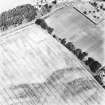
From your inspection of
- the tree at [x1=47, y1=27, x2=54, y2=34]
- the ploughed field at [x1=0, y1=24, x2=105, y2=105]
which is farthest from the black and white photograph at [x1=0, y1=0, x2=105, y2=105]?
the tree at [x1=47, y1=27, x2=54, y2=34]

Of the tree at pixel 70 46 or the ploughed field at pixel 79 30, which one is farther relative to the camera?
the ploughed field at pixel 79 30

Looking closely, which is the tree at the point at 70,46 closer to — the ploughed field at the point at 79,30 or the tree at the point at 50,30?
the ploughed field at the point at 79,30

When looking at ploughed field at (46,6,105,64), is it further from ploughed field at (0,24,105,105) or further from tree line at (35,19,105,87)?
ploughed field at (0,24,105,105)

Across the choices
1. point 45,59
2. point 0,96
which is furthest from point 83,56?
point 0,96

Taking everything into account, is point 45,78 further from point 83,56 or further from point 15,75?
point 83,56

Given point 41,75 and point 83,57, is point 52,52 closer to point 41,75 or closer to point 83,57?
point 41,75

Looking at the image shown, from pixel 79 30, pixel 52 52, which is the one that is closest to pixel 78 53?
pixel 52 52

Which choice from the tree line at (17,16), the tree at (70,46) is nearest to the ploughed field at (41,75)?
the tree at (70,46)
